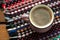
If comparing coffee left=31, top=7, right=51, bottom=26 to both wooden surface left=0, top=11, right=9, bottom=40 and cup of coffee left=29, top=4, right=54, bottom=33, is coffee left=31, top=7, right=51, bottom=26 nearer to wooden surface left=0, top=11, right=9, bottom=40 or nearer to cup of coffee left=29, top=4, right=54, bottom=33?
cup of coffee left=29, top=4, right=54, bottom=33

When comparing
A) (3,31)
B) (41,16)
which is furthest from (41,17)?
(3,31)

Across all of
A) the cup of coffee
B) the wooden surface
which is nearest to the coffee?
the cup of coffee

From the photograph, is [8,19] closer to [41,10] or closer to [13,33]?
[13,33]

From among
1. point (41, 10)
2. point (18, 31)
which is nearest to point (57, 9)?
point (41, 10)

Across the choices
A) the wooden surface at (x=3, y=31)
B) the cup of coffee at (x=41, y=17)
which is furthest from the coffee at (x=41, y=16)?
the wooden surface at (x=3, y=31)

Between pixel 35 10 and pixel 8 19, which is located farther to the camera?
pixel 8 19

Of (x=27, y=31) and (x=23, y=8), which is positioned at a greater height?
(x=23, y=8)

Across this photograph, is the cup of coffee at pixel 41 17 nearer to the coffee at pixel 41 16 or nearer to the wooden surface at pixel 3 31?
the coffee at pixel 41 16

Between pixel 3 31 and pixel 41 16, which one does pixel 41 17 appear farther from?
pixel 3 31
